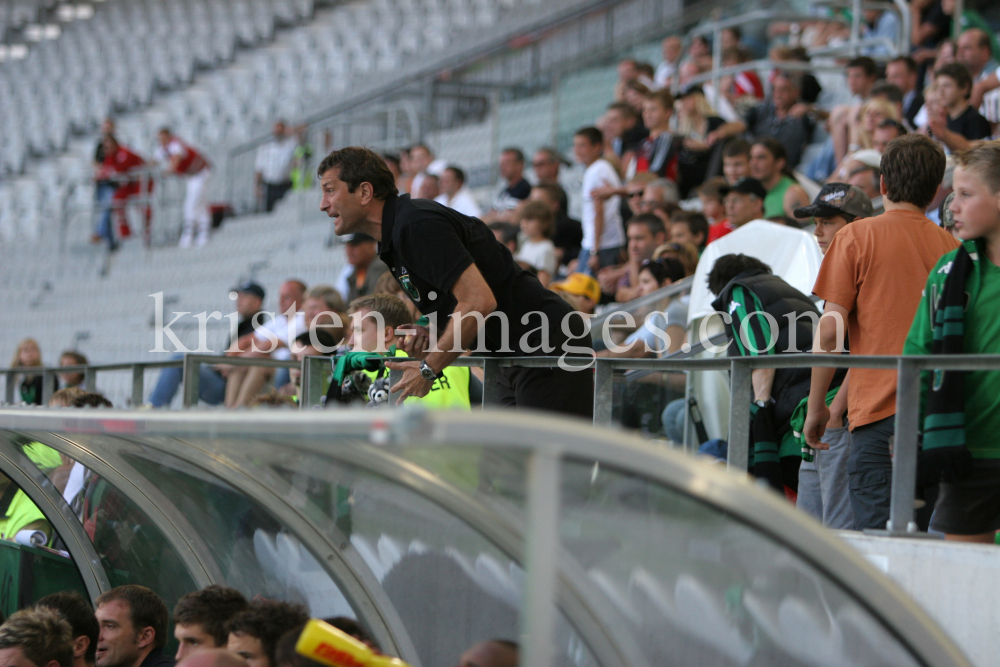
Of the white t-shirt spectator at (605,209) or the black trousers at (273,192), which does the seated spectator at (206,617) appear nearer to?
the white t-shirt spectator at (605,209)

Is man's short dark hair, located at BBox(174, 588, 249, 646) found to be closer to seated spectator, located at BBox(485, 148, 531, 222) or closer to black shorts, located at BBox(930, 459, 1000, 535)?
black shorts, located at BBox(930, 459, 1000, 535)

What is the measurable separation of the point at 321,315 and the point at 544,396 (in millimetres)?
3007

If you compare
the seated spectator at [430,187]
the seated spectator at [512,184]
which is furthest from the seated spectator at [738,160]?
the seated spectator at [430,187]

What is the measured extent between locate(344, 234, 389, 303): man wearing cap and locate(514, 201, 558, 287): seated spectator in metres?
→ 1.07

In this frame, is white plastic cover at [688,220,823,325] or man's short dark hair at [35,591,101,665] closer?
man's short dark hair at [35,591,101,665]

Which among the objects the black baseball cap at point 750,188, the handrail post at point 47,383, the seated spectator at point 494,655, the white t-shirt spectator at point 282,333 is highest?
the black baseball cap at point 750,188

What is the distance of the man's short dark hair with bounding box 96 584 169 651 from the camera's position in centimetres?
388

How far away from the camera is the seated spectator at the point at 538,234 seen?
8781mm

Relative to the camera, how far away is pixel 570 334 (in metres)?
4.61

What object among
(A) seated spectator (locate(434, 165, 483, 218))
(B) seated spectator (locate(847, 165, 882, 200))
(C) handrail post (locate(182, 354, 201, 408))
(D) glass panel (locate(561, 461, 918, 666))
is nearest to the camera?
(D) glass panel (locate(561, 461, 918, 666))

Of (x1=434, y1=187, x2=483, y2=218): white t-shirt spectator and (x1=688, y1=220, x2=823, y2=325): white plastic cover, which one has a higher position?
(x1=434, y1=187, x2=483, y2=218): white t-shirt spectator

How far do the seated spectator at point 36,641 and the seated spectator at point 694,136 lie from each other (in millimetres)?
6966

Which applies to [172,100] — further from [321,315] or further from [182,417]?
[182,417]

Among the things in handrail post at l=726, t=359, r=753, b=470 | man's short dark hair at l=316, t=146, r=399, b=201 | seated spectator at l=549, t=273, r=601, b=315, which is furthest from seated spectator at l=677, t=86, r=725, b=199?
handrail post at l=726, t=359, r=753, b=470
